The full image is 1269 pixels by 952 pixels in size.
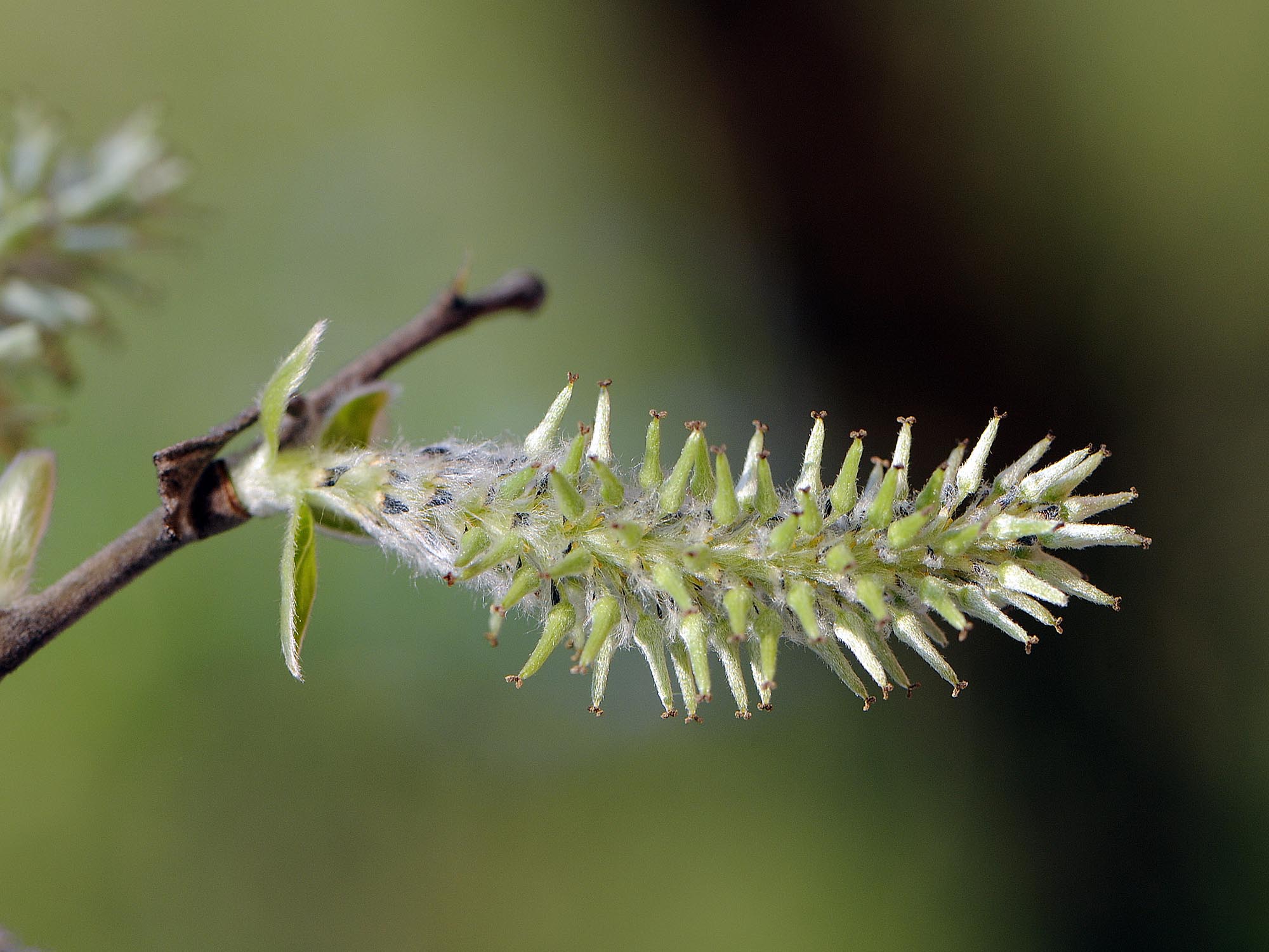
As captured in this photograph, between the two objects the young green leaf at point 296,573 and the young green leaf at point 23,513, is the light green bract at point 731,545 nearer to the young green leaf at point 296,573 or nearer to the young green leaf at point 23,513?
the young green leaf at point 296,573

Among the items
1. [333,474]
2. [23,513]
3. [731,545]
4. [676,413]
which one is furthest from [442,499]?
[676,413]

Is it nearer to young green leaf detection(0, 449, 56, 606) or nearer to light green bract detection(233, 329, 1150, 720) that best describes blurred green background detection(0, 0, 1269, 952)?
young green leaf detection(0, 449, 56, 606)

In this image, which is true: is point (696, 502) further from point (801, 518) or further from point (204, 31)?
point (204, 31)

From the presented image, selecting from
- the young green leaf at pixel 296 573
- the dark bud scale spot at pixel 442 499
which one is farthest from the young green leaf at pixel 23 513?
the dark bud scale spot at pixel 442 499

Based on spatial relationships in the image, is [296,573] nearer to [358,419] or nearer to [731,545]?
[358,419]

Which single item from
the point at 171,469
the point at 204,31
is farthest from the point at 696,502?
the point at 204,31

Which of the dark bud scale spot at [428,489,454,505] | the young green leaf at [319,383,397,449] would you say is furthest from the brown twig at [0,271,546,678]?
the dark bud scale spot at [428,489,454,505]
